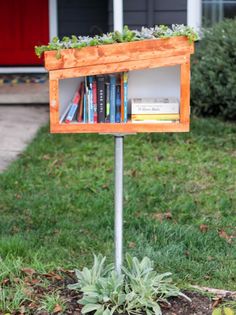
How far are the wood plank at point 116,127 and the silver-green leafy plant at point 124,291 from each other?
706mm

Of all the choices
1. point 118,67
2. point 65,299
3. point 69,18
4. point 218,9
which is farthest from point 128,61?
point 69,18

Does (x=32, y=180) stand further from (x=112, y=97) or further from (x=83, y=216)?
(x=112, y=97)

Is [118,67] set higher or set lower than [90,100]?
higher

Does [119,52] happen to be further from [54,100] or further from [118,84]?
[54,100]

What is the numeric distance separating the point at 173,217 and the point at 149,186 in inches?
30.0

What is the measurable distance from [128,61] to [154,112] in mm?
305

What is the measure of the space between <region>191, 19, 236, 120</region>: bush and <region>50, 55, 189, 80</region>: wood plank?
15.6 feet

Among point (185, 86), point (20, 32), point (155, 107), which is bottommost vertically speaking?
point (155, 107)

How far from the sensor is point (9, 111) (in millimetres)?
9453

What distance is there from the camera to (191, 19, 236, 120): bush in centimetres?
840

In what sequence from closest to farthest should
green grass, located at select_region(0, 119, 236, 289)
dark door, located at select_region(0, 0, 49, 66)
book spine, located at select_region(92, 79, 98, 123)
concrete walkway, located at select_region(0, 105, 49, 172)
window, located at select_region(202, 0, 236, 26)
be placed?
book spine, located at select_region(92, 79, 98, 123), green grass, located at select_region(0, 119, 236, 289), concrete walkway, located at select_region(0, 105, 49, 172), window, located at select_region(202, 0, 236, 26), dark door, located at select_region(0, 0, 49, 66)

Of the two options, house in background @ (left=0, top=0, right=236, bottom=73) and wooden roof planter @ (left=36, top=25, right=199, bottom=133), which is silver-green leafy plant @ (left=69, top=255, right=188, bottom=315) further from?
house in background @ (left=0, top=0, right=236, bottom=73)

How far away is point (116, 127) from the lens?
377 centimetres

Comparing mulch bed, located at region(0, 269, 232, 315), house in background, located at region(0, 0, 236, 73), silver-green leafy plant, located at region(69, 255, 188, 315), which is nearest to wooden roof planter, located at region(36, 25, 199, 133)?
silver-green leafy plant, located at region(69, 255, 188, 315)
